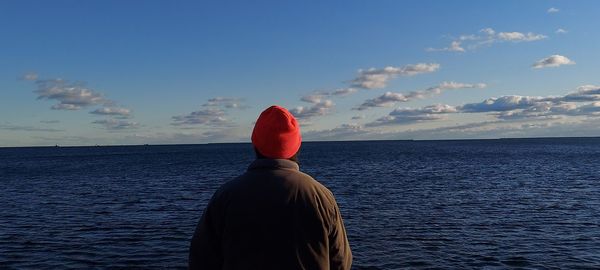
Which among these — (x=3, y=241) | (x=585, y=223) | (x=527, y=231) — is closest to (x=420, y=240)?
(x=527, y=231)

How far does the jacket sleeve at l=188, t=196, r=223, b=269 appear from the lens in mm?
3680

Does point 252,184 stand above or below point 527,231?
above

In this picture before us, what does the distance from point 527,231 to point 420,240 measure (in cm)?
643

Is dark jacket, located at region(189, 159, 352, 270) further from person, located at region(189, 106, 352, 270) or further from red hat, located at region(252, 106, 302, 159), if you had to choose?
red hat, located at region(252, 106, 302, 159)

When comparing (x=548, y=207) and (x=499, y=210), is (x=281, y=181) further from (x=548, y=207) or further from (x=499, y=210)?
(x=548, y=207)

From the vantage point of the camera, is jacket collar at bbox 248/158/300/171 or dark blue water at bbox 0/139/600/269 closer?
jacket collar at bbox 248/158/300/171

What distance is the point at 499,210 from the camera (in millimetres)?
32406

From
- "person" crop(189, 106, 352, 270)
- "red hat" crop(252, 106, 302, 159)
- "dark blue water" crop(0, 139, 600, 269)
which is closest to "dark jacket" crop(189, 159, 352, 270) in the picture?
"person" crop(189, 106, 352, 270)

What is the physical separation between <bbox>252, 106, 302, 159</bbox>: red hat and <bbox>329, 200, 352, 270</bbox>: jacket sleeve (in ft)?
1.91

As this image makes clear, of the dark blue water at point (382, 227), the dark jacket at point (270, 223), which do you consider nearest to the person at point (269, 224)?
the dark jacket at point (270, 223)

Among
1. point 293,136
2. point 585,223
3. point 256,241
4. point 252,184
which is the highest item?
point 293,136

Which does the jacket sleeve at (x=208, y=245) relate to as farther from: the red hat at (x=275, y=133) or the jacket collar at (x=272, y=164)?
the red hat at (x=275, y=133)

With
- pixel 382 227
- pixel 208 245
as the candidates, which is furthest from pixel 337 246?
pixel 382 227

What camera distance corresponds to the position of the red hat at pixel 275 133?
3.78m
